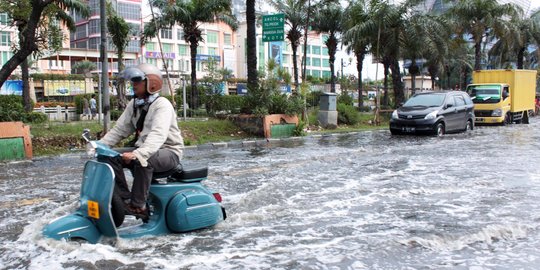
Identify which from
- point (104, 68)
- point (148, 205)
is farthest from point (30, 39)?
point (148, 205)

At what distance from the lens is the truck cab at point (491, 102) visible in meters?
23.8

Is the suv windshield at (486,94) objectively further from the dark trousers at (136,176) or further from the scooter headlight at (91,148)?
the scooter headlight at (91,148)

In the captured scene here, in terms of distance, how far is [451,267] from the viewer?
14.4 feet

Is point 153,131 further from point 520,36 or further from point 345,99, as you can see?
point 520,36

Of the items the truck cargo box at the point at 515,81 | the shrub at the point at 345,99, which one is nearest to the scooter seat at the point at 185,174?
the truck cargo box at the point at 515,81

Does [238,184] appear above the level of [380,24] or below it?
below

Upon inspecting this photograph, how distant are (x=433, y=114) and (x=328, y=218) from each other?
12.5 m

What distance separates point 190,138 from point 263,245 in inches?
475

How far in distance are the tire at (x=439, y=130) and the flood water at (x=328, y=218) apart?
562 centimetres

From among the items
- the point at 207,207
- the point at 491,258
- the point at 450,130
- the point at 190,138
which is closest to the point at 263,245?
the point at 207,207

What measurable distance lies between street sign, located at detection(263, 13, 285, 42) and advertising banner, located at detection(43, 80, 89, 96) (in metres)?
27.1

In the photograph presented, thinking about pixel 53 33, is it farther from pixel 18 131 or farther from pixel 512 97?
pixel 512 97

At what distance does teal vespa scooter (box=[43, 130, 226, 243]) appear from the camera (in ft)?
14.6

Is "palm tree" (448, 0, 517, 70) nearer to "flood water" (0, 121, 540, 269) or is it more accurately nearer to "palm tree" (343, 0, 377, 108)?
"palm tree" (343, 0, 377, 108)
